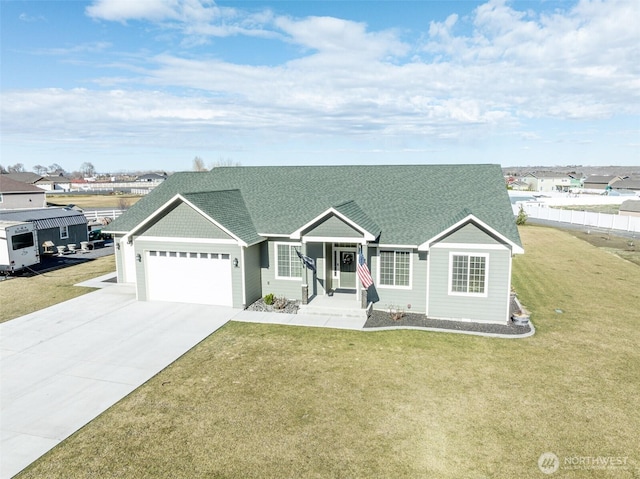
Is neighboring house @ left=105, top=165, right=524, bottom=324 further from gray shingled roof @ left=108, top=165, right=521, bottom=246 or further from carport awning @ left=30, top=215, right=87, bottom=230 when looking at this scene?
carport awning @ left=30, top=215, right=87, bottom=230

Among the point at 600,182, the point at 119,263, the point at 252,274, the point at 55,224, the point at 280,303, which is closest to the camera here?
the point at 280,303

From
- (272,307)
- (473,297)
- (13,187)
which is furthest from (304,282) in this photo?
(13,187)

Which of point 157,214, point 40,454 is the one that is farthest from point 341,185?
point 40,454

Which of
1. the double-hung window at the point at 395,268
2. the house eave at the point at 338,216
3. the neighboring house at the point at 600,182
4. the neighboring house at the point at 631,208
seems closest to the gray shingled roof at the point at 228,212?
the house eave at the point at 338,216

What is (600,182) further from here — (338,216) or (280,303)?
(280,303)

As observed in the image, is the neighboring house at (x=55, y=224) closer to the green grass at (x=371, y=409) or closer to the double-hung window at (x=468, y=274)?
the green grass at (x=371, y=409)
